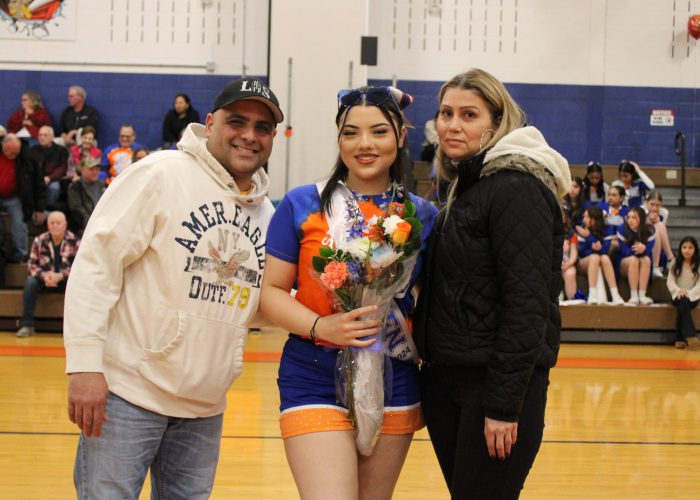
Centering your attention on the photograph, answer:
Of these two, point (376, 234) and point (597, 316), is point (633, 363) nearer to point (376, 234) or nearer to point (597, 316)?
point (597, 316)

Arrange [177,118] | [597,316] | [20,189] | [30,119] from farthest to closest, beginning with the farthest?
[30,119], [177,118], [20,189], [597,316]

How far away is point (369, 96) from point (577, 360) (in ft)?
18.9

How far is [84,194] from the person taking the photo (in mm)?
9195

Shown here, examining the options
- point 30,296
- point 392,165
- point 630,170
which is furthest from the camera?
point 630,170

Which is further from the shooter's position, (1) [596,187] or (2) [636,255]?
(1) [596,187]

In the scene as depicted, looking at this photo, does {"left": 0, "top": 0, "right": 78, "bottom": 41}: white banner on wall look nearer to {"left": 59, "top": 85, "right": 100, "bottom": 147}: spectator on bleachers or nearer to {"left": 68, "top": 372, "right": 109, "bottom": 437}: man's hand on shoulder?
{"left": 59, "top": 85, "right": 100, "bottom": 147}: spectator on bleachers

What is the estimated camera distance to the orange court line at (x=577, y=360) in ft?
24.0

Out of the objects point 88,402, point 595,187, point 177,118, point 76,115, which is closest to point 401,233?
point 88,402

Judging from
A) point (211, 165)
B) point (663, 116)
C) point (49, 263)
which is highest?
point (663, 116)

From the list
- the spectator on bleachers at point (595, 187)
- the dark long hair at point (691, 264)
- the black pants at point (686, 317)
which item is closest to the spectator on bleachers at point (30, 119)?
the spectator on bleachers at point (595, 187)

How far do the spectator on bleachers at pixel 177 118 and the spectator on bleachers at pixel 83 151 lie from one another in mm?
925

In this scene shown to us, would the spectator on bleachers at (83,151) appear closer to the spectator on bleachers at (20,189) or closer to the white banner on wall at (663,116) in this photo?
the spectator on bleachers at (20,189)

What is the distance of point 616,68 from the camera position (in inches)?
496

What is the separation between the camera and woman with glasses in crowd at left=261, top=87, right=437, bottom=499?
2412mm
